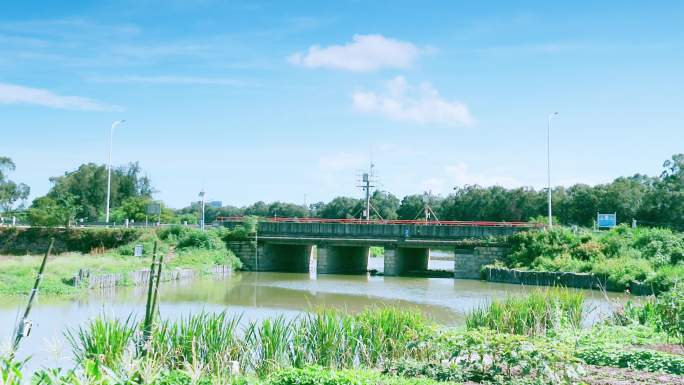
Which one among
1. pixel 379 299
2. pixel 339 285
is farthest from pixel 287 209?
pixel 379 299

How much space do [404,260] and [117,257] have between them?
60.8ft

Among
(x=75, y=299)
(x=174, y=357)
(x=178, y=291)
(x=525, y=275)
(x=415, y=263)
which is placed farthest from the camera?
(x=415, y=263)

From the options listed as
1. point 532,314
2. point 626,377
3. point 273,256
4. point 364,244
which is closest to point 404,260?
point 364,244

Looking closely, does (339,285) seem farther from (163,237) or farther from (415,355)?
(415,355)

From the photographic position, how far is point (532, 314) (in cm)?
1477

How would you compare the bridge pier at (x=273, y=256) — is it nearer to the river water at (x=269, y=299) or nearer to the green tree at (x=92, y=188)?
the river water at (x=269, y=299)

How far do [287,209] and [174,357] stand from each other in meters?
92.4

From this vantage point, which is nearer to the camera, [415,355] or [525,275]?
[415,355]

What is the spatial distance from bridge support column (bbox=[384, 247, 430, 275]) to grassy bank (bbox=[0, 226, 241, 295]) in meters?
10.0

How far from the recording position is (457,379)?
10.0 metres

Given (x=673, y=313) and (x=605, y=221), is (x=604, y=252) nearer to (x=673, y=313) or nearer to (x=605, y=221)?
(x=605, y=221)

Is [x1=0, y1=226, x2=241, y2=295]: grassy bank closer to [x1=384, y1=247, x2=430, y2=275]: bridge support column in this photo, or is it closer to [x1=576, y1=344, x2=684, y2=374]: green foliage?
[x1=384, y1=247, x2=430, y2=275]: bridge support column

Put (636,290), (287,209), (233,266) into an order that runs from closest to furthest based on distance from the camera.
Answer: (636,290) < (233,266) < (287,209)

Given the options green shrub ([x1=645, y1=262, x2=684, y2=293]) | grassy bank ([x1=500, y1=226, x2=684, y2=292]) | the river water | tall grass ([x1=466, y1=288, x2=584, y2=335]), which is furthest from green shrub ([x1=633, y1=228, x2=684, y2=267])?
tall grass ([x1=466, y1=288, x2=584, y2=335])
